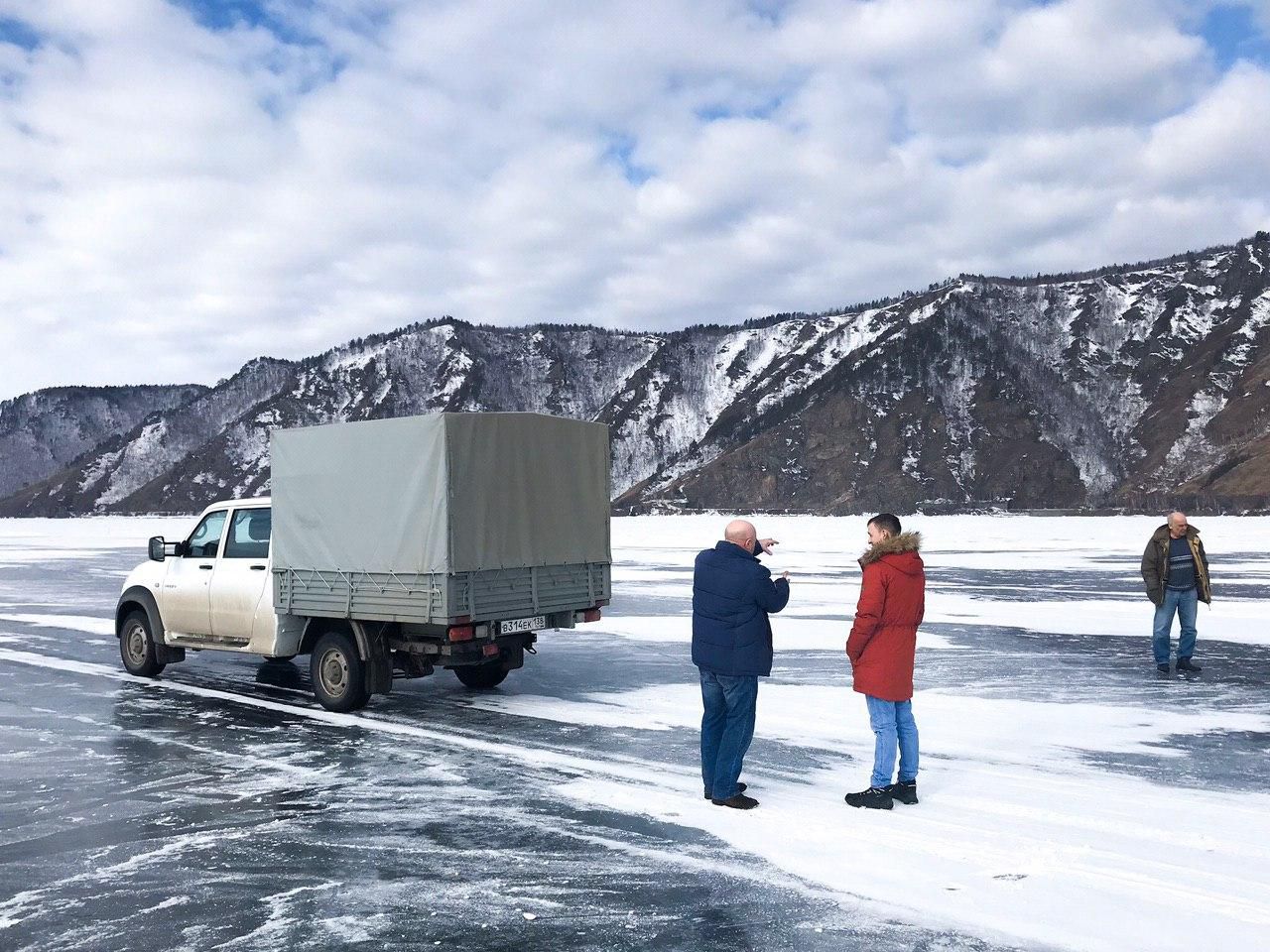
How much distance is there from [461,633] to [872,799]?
430cm

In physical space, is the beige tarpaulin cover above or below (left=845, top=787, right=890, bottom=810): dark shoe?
above

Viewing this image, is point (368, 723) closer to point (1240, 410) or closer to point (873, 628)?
point (873, 628)

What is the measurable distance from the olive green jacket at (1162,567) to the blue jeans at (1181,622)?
9cm

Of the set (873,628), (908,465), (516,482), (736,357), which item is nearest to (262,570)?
(516,482)

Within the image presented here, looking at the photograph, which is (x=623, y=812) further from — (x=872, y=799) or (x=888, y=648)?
(x=888, y=648)

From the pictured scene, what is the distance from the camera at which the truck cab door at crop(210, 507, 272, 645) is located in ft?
37.3

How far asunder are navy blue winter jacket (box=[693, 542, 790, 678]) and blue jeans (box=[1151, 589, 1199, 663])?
24.5ft

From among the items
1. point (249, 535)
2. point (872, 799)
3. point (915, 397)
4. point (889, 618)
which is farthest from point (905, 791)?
point (915, 397)

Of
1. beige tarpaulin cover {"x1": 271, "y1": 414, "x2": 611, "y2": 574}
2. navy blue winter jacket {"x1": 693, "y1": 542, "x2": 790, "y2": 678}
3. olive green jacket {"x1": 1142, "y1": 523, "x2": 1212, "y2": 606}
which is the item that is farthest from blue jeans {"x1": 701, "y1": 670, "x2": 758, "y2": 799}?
olive green jacket {"x1": 1142, "y1": 523, "x2": 1212, "y2": 606}

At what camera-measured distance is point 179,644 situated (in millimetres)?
12242

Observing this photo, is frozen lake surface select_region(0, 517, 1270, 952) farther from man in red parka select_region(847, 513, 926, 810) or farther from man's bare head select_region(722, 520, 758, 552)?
man's bare head select_region(722, 520, 758, 552)

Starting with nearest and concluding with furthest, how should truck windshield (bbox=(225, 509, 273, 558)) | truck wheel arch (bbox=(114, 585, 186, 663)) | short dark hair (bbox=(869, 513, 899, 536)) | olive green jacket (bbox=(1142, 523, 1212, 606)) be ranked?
short dark hair (bbox=(869, 513, 899, 536)), truck windshield (bbox=(225, 509, 273, 558)), olive green jacket (bbox=(1142, 523, 1212, 606)), truck wheel arch (bbox=(114, 585, 186, 663))

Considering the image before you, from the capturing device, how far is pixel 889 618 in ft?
22.2

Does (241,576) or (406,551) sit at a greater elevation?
(406,551)
